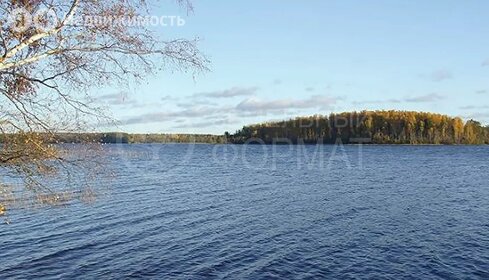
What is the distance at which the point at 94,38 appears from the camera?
6039mm

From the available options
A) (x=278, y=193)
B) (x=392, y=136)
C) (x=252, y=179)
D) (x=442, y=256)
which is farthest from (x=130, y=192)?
(x=392, y=136)

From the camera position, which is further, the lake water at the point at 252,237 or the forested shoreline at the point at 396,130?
the forested shoreline at the point at 396,130

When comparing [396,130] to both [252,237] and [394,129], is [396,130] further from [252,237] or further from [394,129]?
[252,237]

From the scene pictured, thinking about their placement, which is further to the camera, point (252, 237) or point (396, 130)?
point (396, 130)

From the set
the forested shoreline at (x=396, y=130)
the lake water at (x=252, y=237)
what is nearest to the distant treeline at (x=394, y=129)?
the forested shoreline at (x=396, y=130)

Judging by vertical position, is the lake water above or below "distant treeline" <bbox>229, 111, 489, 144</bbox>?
below

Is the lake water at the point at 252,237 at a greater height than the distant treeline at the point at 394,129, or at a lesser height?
lesser

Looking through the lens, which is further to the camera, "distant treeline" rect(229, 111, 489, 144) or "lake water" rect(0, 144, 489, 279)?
"distant treeline" rect(229, 111, 489, 144)

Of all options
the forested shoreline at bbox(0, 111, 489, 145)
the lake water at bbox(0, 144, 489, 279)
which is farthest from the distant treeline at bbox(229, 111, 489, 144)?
the lake water at bbox(0, 144, 489, 279)

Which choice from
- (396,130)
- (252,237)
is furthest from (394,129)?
(252,237)

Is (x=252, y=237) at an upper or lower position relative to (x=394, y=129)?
lower

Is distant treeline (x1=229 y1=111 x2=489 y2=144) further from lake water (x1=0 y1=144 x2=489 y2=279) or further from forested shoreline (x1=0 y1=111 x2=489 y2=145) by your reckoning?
lake water (x1=0 y1=144 x2=489 y2=279)

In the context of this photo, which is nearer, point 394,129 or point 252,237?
point 252,237

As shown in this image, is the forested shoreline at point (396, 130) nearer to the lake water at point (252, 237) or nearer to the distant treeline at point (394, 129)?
the distant treeline at point (394, 129)
